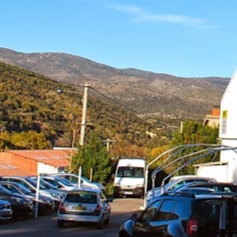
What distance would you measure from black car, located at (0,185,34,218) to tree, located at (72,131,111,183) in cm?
2190

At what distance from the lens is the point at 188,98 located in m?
122

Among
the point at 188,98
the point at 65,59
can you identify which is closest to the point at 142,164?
the point at 188,98

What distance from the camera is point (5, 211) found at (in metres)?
26.4

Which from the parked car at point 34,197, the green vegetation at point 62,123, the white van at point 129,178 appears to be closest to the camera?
the parked car at point 34,197

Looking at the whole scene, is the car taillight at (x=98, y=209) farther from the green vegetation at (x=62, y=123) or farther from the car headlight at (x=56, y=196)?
the green vegetation at (x=62, y=123)

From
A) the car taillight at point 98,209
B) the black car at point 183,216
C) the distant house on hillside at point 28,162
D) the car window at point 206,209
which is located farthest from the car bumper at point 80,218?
the distant house on hillside at point 28,162

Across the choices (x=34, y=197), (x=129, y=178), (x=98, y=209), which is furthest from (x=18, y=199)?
(x=129, y=178)

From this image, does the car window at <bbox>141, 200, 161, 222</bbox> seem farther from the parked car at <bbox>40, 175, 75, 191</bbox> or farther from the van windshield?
the van windshield

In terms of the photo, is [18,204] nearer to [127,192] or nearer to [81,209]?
[81,209]

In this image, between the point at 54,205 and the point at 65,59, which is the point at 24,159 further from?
the point at 65,59

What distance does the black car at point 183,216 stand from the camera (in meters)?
12.7

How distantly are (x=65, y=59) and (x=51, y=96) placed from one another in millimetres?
62435

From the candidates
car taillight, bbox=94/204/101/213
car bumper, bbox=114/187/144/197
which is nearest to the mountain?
car bumper, bbox=114/187/144/197

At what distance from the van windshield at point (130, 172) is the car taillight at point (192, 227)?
122 ft
